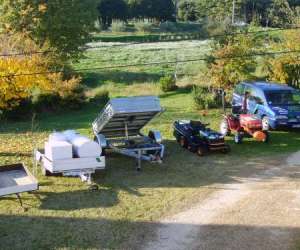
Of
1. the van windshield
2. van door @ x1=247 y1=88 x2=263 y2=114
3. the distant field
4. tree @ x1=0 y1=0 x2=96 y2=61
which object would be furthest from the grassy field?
the distant field

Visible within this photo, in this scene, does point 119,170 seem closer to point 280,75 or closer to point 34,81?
point 34,81

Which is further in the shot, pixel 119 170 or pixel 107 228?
pixel 119 170

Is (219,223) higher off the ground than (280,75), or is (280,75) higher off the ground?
(280,75)

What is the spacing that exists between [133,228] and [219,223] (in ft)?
6.62

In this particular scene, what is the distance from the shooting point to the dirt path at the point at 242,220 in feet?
36.7

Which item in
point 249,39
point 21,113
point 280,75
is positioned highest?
point 249,39

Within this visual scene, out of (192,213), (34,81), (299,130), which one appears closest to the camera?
(192,213)

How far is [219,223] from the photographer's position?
40.1ft

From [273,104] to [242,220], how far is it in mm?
10094

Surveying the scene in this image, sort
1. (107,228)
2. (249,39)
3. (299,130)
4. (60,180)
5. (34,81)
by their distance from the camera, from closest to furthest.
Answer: (107,228) → (60,180) → (34,81) → (299,130) → (249,39)

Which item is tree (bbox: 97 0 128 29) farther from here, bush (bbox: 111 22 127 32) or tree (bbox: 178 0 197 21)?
tree (bbox: 178 0 197 21)

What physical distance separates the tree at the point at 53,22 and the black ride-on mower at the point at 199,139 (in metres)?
→ 17.1

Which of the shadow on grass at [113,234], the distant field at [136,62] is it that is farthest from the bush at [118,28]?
the shadow on grass at [113,234]

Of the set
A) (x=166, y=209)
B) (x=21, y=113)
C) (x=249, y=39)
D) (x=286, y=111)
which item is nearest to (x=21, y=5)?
(x=21, y=113)
